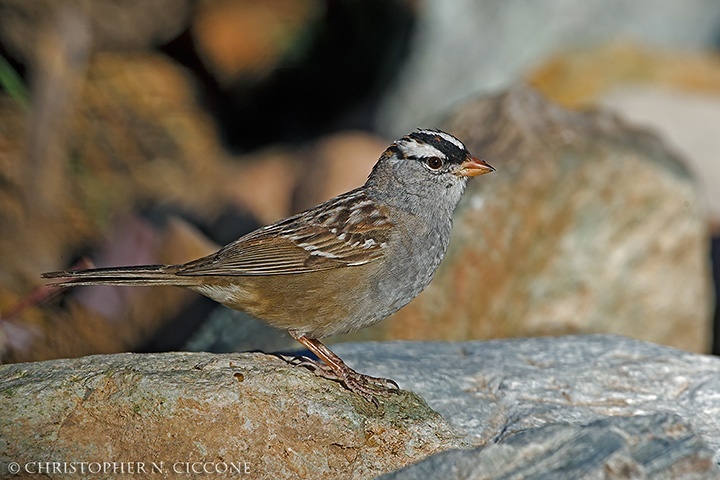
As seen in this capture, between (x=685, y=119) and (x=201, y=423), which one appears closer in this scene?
(x=201, y=423)

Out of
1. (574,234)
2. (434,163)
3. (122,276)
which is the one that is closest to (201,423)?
(122,276)

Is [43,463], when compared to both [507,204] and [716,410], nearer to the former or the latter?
[716,410]

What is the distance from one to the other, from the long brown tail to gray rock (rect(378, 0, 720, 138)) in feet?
19.4

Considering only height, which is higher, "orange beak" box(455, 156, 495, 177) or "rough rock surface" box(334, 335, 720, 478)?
"orange beak" box(455, 156, 495, 177)

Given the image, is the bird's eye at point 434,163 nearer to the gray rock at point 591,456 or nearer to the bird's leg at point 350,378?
the bird's leg at point 350,378

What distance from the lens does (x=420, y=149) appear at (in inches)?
207

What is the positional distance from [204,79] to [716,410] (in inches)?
298

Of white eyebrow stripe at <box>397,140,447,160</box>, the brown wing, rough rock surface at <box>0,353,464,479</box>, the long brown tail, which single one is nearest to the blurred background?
the brown wing

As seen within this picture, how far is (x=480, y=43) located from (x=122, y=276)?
7130 millimetres

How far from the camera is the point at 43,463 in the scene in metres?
3.97

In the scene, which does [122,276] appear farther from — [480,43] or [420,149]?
[480,43]

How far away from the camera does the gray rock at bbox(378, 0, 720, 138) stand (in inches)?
429

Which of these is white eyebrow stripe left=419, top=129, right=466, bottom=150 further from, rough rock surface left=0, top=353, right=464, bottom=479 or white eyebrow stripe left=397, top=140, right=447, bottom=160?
rough rock surface left=0, top=353, right=464, bottom=479

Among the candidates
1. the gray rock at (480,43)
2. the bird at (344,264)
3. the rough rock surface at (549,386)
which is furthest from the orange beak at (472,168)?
the gray rock at (480,43)
